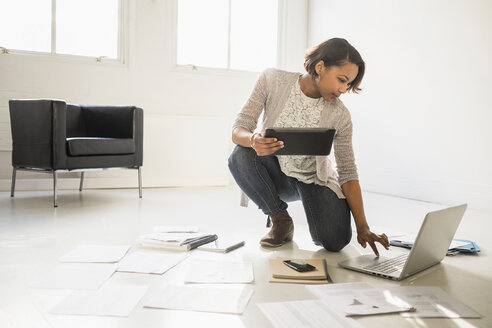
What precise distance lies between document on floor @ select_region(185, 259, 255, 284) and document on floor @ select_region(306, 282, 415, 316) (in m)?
0.23

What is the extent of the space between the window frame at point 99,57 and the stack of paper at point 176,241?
254 centimetres

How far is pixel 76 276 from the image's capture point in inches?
56.3

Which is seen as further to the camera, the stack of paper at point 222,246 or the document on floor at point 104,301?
the stack of paper at point 222,246

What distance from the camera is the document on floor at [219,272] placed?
1.41 m

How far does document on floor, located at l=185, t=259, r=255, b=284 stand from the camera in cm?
141

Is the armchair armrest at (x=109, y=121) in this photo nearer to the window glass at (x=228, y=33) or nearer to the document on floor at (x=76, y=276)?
the window glass at (x=228, y=33)

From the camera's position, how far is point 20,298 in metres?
1.23

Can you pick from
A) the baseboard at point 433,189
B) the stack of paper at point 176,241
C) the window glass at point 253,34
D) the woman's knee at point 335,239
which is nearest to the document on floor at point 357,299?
the woman's knee at point 335,239

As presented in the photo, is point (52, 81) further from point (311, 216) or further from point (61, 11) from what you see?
point (311, 216)

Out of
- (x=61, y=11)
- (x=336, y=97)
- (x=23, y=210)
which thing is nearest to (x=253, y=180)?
(x=336, y=97)

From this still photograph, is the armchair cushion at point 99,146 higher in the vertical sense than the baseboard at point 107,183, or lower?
higher

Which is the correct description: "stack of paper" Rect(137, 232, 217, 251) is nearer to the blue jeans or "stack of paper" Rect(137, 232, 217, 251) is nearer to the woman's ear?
the blue jeans

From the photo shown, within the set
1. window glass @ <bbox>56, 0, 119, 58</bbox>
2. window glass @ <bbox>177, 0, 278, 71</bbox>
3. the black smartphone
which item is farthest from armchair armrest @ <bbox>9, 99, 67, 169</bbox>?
the black smartphone

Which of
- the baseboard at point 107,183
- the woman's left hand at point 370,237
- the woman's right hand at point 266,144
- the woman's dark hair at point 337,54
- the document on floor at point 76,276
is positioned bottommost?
the baseboard at point 107,183
